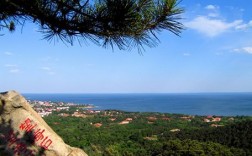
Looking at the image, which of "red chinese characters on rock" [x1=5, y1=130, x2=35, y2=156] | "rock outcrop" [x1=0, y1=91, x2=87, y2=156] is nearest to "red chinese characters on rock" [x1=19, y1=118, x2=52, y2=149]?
"rock outcrop" [x1=0, y1=91, x2=87, y2=156]

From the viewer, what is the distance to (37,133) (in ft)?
15.4

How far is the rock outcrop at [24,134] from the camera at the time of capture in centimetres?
→ 456

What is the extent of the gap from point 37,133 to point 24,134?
168mm

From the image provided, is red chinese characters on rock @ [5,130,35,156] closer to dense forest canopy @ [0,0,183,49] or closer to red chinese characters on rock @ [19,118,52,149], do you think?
red chinese characters on rock @ [19,118,52,149]

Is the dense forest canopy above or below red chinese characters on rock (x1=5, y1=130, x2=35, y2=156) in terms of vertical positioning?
above

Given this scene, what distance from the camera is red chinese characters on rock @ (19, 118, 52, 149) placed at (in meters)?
4.62

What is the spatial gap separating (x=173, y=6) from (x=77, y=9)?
2.69 ft

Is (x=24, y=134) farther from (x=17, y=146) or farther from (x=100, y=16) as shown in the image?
(x=100, y=16)

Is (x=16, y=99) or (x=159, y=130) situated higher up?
(x=16, y=99)

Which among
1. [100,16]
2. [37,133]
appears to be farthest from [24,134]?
[100,16]

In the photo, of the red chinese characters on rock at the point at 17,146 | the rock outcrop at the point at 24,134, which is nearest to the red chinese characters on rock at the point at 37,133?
the rock outcrop at the point at 24,134

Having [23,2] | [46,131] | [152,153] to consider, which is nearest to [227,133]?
[152,153]

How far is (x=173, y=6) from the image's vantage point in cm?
290

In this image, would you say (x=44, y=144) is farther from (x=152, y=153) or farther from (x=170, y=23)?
(x=152, y=153)
